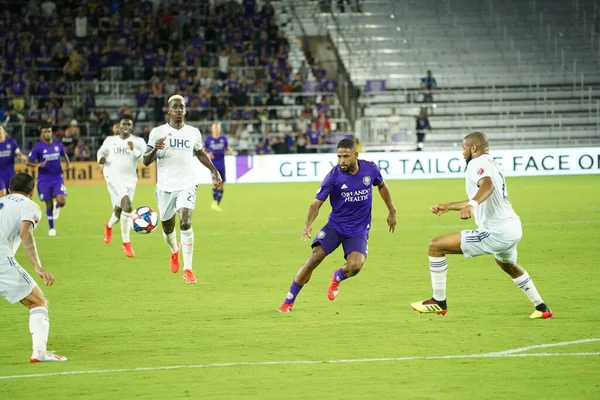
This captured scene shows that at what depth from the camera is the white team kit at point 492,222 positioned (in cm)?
1018

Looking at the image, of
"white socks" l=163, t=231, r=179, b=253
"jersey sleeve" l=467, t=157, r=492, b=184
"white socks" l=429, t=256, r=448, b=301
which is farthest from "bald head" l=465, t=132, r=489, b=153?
"white socks" l=163, t=231, r=179, b=253

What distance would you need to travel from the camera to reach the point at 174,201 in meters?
14.5

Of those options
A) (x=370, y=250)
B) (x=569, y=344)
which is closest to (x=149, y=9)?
(x=370, y=250)

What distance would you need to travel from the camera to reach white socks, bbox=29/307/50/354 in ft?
29.0

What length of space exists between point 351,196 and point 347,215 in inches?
9.4

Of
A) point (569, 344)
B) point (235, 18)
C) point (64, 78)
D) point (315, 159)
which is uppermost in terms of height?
point (235, 18)

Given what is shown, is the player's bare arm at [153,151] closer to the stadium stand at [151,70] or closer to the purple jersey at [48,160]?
the purple jersey at [48,160]

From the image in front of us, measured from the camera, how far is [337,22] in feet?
158

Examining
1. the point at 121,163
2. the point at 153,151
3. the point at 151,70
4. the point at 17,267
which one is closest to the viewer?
the point at 17,267

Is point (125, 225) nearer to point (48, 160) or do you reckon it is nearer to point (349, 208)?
point (48, 160)

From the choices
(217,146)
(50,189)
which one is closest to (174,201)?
(50,189)

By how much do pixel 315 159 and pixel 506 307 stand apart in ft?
86.3

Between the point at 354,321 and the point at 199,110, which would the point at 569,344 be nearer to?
the point at 354,321

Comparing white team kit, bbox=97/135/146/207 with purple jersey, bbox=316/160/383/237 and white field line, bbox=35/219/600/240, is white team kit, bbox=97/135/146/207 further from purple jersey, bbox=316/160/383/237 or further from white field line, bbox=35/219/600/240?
purple jersey, bbox=316/160/383/237
